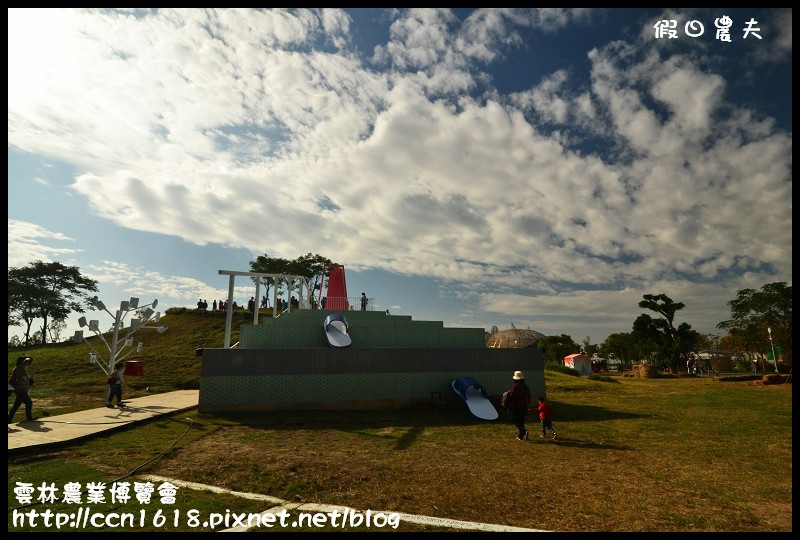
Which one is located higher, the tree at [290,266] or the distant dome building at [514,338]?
the tree at [290,266]

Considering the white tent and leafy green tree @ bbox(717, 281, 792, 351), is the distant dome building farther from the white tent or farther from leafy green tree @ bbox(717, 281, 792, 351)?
leafy green tree @ bbox(717, 281, 792, 351)

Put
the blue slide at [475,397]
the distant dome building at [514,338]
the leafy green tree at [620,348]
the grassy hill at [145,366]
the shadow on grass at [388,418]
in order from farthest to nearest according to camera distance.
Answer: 1. the leafy green tree at [620,348]
2. the distant dome building at [514,338]
3. the grassy hill at [145,366]
4. the blue slide at [475,397]
5. the shadow on grass at [388,418]

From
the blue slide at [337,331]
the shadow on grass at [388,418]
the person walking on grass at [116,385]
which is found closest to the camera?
the shadow on grass at [388,418]

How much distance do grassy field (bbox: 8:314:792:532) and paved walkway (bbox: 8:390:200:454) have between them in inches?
18.5

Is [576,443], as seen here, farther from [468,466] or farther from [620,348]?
[620,348]

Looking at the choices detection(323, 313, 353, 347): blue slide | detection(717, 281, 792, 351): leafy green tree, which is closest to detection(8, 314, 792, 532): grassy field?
detection(323, 313, 353, 347): blue slide

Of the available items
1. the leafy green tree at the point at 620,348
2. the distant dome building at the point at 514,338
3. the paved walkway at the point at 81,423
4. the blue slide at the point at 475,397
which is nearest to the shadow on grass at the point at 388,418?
the blue slide at the point at 475,397

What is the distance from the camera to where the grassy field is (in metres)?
5.50

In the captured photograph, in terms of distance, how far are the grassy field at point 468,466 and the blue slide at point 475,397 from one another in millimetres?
528

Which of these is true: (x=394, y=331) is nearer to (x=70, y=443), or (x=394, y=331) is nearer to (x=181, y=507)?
(x=70, y=443)

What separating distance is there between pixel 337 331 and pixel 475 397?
23.1 ft

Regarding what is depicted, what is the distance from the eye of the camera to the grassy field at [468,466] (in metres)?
5.50

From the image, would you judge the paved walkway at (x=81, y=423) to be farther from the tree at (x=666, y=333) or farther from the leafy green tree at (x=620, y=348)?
the leafy green tree at (x=620, y=348)
